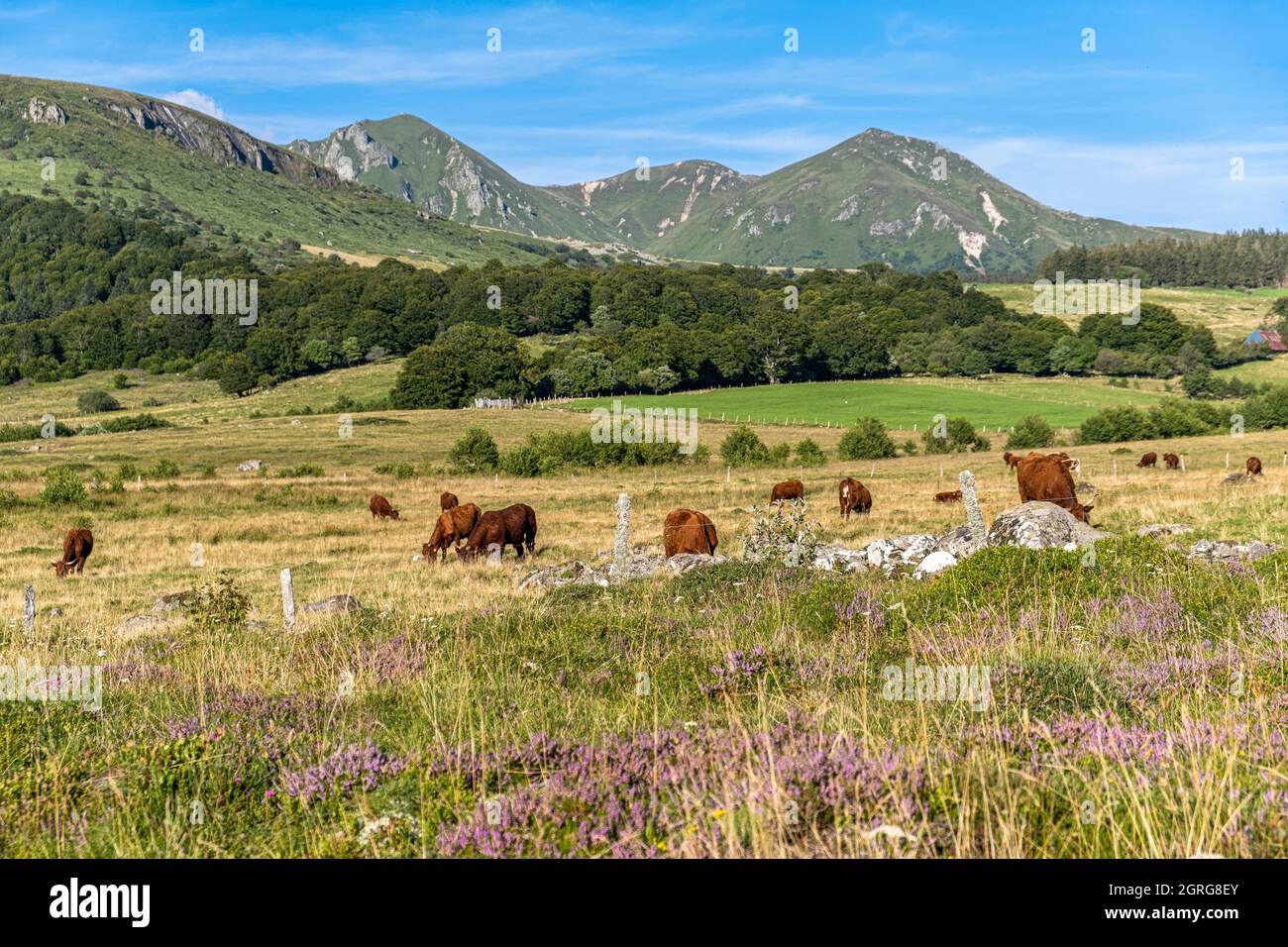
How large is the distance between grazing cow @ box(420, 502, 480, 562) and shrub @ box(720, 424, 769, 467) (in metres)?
38.2

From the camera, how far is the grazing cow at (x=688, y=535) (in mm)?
20172

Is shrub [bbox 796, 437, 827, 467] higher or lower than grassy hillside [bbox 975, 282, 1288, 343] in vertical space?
lower

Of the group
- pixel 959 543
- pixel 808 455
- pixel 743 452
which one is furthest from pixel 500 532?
pixel 808 455

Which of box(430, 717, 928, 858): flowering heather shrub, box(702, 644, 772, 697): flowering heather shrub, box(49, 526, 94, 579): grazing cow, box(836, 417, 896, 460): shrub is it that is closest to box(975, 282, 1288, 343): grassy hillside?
box(836, 417, 896, 460): shrub

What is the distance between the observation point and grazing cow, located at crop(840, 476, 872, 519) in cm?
3073

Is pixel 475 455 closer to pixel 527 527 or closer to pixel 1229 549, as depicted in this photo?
pixel 527 527

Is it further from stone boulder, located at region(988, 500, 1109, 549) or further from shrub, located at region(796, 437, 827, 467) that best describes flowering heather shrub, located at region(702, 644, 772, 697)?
shrub, located at region(796, 437, 827, 467)

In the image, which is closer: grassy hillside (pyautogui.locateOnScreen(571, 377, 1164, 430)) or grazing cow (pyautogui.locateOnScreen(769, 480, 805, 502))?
grazing cow (pyautogui.locateOnScreen(769, 480, 805, 502))

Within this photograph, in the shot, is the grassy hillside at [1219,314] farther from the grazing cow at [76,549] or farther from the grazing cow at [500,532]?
the grazing cow at [76,549]

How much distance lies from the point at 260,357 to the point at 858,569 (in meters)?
131

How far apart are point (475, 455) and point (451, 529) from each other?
36382mm
